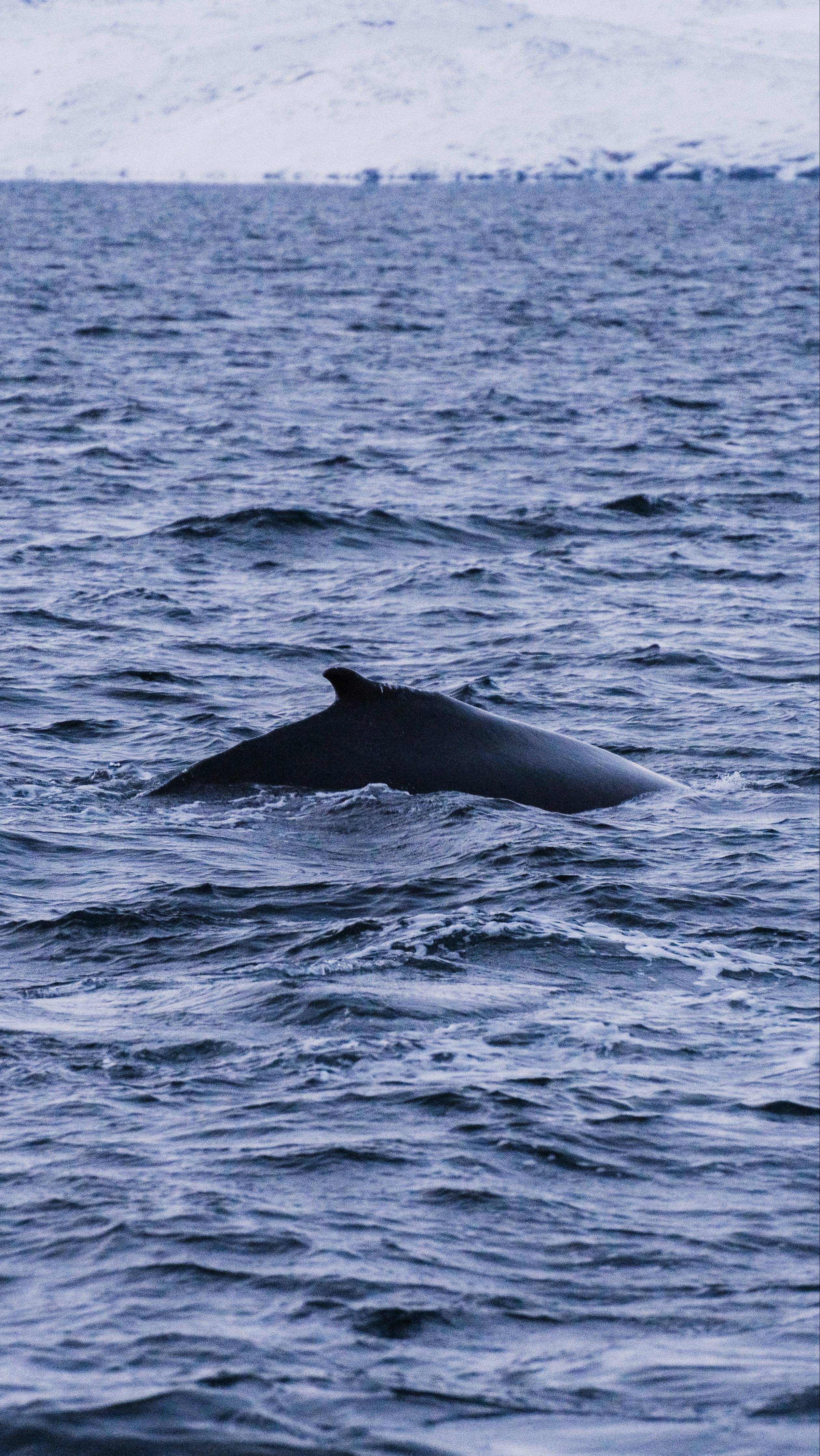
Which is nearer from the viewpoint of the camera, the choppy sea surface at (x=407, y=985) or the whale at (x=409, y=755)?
the choppy sea surface at (x=407, y=985)

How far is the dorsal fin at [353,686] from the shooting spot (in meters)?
10.9

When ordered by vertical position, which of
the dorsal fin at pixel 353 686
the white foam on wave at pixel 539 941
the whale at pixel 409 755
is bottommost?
the white foam on wave at pixel 539 941

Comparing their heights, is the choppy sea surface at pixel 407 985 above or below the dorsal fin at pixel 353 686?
below

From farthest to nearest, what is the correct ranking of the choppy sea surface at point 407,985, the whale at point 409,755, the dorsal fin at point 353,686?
the whale at point 409,755, the dorsal fin at point 353,686, the choppy sea surface at point 407,985

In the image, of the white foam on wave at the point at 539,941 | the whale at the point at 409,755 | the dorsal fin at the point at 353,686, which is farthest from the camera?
the whale at the point at 409,755

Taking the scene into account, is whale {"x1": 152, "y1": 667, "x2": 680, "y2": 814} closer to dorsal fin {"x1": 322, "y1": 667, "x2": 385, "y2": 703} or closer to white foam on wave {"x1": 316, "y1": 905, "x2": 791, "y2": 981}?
dorsal fin {"x1": 322, "y1": 667, "x2": 385, "y2": 703}

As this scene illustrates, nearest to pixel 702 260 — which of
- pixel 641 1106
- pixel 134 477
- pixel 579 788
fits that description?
pixel 134 477

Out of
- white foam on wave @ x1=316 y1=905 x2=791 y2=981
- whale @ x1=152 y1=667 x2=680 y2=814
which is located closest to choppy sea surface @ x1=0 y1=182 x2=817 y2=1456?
white foam on wave @ x1=316 y1=905 x2=791 y2=981

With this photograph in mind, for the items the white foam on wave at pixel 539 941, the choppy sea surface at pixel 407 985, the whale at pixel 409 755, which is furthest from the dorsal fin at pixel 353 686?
the white foam on wave at pixel 539 941

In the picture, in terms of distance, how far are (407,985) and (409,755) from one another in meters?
2.74

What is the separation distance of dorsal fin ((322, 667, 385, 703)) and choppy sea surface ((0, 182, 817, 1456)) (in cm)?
61

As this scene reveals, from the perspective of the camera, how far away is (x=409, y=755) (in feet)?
37.4

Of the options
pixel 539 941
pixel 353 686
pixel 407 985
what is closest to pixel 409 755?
pixel 353 686

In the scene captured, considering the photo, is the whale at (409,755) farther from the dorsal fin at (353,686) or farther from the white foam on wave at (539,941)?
the white foam on wave at (539,941)
